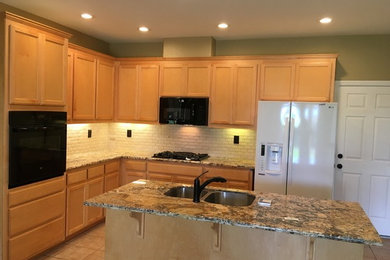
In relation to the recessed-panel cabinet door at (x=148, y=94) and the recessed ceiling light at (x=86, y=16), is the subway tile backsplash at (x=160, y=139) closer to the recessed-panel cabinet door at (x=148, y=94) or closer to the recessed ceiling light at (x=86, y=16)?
the recessed-panel cabinet door at (x=148, y=94)

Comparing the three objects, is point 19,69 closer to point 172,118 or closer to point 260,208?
point 172,118

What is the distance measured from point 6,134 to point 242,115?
9.40ft

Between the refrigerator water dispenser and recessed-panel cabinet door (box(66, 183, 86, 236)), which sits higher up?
the refrigerator water dispenser

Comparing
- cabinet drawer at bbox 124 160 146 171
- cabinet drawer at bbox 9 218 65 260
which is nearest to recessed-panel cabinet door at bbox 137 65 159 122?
cabinet drawer at bbox 124 160 146 171

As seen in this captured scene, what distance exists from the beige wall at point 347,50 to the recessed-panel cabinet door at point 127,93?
1.74 meters

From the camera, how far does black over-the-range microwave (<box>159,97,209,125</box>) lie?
446cm

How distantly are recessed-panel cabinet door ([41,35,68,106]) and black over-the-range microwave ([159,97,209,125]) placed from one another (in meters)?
1.55

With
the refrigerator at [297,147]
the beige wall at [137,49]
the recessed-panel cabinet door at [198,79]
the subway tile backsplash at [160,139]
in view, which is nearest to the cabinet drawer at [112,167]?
the subway tile backsplash at [160,139]

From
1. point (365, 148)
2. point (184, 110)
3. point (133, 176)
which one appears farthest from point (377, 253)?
point (133, 176)

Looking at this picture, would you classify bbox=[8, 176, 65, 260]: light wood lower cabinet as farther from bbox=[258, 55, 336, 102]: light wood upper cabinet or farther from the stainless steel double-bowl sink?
bbox=[258, 55, 336, 102]: light wood upper cabinet

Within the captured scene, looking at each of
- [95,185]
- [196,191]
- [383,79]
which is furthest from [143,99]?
[383,79]

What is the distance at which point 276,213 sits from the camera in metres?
2.12

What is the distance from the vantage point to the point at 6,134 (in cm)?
286

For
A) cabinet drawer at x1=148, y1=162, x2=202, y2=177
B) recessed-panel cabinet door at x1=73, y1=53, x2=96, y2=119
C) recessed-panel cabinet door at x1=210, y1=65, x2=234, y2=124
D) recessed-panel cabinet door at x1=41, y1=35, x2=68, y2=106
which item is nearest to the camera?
recessed-panel cabinet door at x1=41, y1=35, x2=68, y2=106
